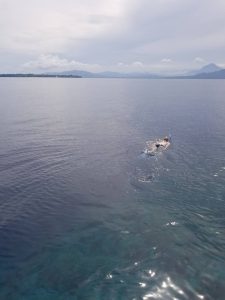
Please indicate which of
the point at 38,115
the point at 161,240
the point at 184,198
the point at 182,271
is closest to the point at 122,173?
the point at 184,198

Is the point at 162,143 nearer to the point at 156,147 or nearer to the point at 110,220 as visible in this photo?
the point at 156,147

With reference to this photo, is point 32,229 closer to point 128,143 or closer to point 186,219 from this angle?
point 186,219

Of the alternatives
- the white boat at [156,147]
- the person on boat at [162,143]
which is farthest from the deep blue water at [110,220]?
the white boat at [156,147]

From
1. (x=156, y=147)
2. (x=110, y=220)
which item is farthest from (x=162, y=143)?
(x=110, y=220)

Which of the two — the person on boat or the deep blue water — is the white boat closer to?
the person on boat

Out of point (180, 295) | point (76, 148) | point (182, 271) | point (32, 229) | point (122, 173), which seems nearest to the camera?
point (180, 295)

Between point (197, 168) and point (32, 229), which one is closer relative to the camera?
point (32, 229)

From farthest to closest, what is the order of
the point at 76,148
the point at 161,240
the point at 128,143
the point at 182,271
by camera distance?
the point at 128,143 < the point at 76,148 < the point at 161,240 < the point at 182,271

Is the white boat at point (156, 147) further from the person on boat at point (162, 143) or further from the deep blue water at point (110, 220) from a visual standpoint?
the deep blue water at point (110, 220)

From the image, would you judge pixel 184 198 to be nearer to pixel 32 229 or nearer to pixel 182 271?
pixel 182 271
